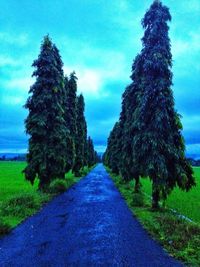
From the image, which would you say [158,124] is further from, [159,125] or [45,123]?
[45,123]

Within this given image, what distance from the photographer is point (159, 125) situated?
19.6m

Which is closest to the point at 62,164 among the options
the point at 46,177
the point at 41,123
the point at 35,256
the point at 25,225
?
the point at 46,177

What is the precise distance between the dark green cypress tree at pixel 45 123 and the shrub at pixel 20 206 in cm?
904

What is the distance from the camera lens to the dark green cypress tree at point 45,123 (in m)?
29.6

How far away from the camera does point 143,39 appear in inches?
906

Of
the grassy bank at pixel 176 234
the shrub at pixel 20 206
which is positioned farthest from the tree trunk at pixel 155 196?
the shrub at pixel 20 206

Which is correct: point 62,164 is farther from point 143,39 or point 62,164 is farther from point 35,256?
point 35,256

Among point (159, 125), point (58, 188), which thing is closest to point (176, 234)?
point (159, 125)

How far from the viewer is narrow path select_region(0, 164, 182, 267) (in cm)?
962

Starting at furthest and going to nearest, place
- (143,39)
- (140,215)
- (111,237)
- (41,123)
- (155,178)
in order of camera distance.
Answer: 1. (41,123)
2. (143,39)
3. (155,178)
4. (140,215)
5. (111,237)

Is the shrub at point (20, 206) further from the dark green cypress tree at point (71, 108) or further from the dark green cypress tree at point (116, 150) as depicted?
the dark green cypress tree at point (116, 150)

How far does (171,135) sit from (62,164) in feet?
44.5

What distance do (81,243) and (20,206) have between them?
7754 millimetres

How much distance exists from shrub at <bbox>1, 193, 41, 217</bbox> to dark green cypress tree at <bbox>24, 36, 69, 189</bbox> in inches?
356
